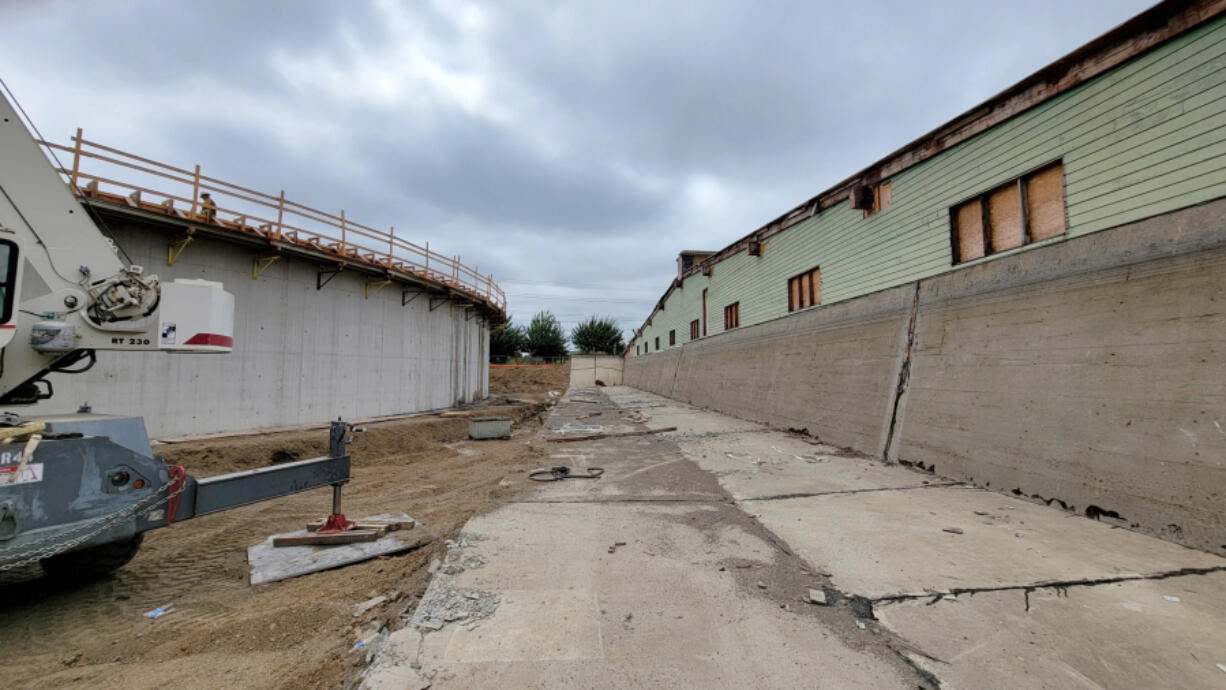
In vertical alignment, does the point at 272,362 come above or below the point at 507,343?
below

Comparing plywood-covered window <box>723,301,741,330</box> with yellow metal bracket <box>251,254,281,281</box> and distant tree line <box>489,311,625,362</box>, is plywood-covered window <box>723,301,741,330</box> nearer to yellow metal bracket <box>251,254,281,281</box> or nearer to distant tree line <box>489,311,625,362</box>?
yellow metal bracket <box>251,254,281,281</box>

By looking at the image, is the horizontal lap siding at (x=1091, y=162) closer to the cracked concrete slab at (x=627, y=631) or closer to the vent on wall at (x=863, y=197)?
the vent on wall at (x=863, y=197)

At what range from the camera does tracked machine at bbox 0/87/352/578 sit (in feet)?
10.1

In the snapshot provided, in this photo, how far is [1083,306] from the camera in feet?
16.9

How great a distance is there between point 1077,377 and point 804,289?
796 cm

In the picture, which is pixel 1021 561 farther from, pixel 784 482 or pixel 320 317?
pixel 320 317

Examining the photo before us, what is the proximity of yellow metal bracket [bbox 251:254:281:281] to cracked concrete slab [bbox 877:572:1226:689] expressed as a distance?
14.9 meters


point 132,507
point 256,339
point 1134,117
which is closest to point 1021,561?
point 1134,117

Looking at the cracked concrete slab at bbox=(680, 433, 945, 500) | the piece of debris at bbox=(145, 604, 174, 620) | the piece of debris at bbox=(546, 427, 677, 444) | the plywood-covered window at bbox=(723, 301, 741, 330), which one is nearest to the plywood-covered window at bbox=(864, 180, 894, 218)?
the cracked concrete slab at bbox=(680, 433, 945, 500)

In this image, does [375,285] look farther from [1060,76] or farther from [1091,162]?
[1091,162]

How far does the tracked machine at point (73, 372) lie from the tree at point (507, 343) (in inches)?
1905

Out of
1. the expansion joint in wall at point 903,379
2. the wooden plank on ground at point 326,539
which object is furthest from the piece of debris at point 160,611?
the expansion joint in wall at point 903,379

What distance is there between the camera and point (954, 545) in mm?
3762

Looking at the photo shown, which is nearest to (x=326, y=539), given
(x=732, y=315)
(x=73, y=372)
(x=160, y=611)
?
(x=160, y=611)
